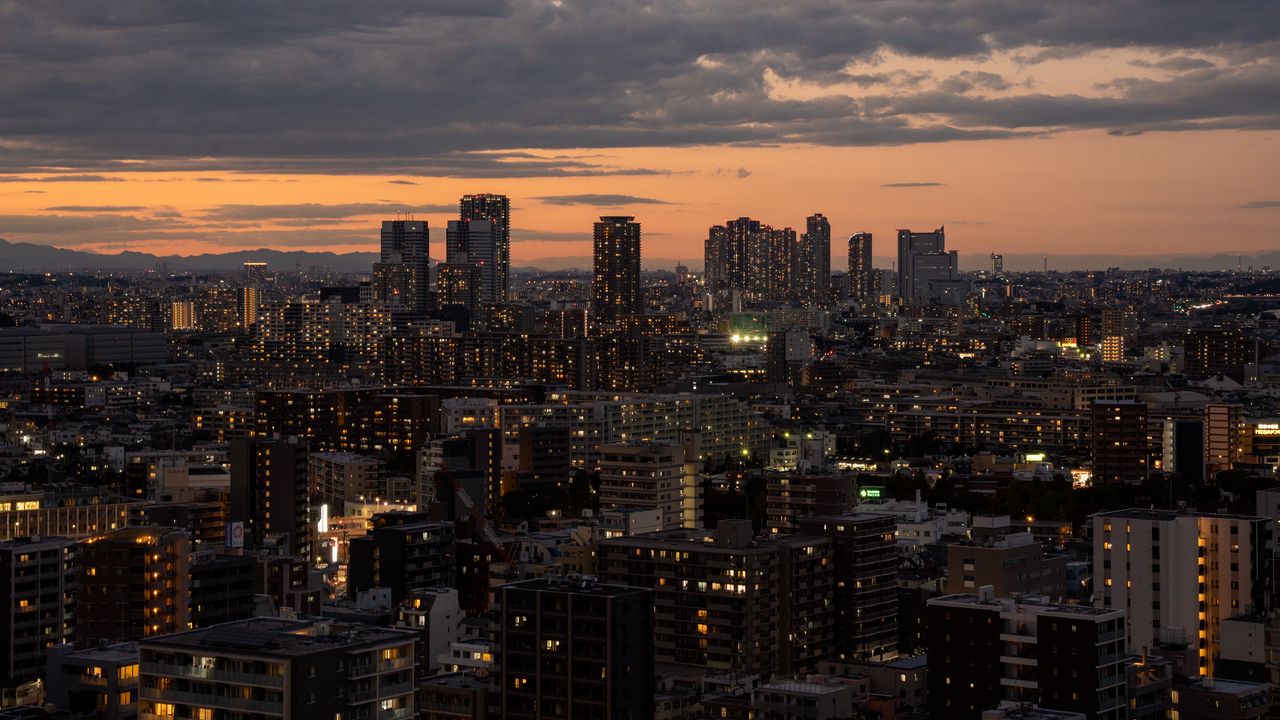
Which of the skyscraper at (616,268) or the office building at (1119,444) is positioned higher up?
the skyscraper at (616,268)

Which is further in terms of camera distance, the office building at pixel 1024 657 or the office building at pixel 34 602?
the office building at pixel 34 602

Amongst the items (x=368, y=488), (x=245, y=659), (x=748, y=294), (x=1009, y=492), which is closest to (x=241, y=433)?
(x=368, y=488)

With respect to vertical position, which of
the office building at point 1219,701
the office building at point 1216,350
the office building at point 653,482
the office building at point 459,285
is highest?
the office building at point 459,285

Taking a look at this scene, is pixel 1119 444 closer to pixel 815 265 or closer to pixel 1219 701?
pixel 1219 701

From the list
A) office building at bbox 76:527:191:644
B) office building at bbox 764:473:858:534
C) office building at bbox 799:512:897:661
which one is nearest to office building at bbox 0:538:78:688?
office building at bbox 76:527:191:644

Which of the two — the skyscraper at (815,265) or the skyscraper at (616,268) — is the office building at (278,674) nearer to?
the skyscraper at (616,268)

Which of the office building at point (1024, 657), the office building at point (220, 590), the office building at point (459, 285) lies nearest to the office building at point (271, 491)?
the office building at point (220, 590)

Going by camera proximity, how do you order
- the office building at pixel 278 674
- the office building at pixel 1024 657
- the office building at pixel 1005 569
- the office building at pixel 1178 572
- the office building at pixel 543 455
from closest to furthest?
the office building at pixel 278 674 → the office building at pixel 1024 657 → the office building at pixel 1178 572 → the office building at pixel 1005 569 → the office building at pixel 543 455
